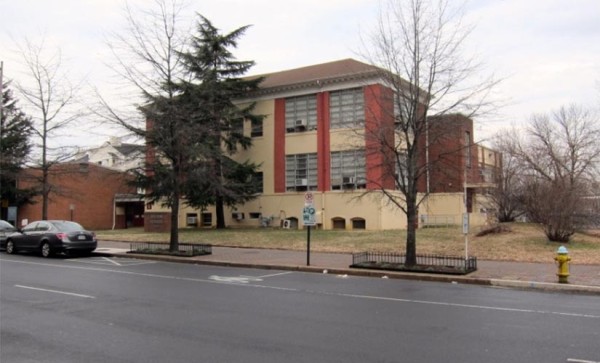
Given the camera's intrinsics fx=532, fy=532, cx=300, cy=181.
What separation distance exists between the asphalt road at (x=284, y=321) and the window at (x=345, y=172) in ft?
67.3

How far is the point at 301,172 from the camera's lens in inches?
1473

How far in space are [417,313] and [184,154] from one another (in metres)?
14.1

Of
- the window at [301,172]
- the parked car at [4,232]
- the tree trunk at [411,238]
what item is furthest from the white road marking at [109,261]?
the window at [301,172]

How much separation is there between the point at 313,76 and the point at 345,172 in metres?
7.24

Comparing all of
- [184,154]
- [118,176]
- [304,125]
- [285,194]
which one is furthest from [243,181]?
[184,154]

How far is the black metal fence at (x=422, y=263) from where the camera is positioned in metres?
15.7

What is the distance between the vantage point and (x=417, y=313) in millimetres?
9617

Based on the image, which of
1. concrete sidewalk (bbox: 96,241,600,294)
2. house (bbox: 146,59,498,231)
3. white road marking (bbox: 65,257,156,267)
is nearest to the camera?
concrete sidewalk (bbox: 96,241,600,294)

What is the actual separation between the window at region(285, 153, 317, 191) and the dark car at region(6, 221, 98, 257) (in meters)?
17.5

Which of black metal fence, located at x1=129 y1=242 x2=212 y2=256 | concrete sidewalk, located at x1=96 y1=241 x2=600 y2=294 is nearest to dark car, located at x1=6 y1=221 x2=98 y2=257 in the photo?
concrete sidewalk, located at x1=96 y1=241 x2=600 y2=294

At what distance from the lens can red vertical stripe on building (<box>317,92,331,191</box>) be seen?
118ft

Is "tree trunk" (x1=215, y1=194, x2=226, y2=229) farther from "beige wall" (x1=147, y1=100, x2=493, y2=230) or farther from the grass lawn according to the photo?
the grass lawn

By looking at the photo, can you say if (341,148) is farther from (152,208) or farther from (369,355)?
(369,355)

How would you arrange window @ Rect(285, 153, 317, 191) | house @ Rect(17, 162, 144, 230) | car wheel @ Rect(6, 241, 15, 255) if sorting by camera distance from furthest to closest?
house @ Rect(17, 162, 144, 230), window @ Rect(285, 153, 317, 191), car wheel @ Rect(6, 241, 15, 255)
